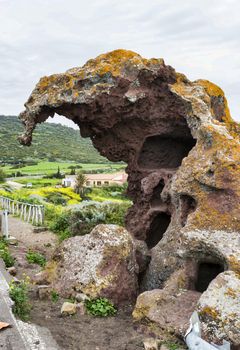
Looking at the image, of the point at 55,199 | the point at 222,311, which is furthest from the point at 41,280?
the point at 55,199

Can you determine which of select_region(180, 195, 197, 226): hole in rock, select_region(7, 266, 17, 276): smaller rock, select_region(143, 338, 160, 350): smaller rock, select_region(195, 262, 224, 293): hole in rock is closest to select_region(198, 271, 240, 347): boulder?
select_region(143, 338, 160, 350): smaller rock

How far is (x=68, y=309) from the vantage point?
10070mm

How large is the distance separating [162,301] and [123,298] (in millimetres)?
1437

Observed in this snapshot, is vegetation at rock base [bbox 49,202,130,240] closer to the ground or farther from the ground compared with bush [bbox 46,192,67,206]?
farther from the ground

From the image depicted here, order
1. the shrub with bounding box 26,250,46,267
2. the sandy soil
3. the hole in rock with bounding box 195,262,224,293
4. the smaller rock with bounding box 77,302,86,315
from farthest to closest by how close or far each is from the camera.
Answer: the shrub with bounding box 26,250,46,267 → the hole in rock with bounding box 195,262,224,293 → the smaller rock with bounding box 77,302,86,315 → the sandy soil

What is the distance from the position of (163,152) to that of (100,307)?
6.80 meters

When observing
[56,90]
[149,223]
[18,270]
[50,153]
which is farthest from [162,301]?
[50,153]

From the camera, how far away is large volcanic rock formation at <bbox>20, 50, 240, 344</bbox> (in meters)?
10.1

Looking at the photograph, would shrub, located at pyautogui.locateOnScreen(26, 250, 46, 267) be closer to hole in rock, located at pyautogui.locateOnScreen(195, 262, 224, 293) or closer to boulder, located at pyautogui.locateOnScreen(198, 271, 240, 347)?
hole in rock, located at pyautogui.locateOnScreen(195, 262, 224, 293)

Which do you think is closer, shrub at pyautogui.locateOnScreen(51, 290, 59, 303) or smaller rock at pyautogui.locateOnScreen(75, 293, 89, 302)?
smaller rock at pyautogui.locateOnScreen(75, 293, 89, 302)

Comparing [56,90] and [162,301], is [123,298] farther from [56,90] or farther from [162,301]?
[56,90]

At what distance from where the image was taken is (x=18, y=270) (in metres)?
14.6

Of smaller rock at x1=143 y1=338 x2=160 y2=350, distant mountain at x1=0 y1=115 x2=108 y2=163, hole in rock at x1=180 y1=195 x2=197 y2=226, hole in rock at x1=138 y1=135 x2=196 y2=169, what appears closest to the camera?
smaller rock at x1=143 y1=338 x2=160 y2=350

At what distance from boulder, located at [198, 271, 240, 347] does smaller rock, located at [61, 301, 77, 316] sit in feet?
9.66
